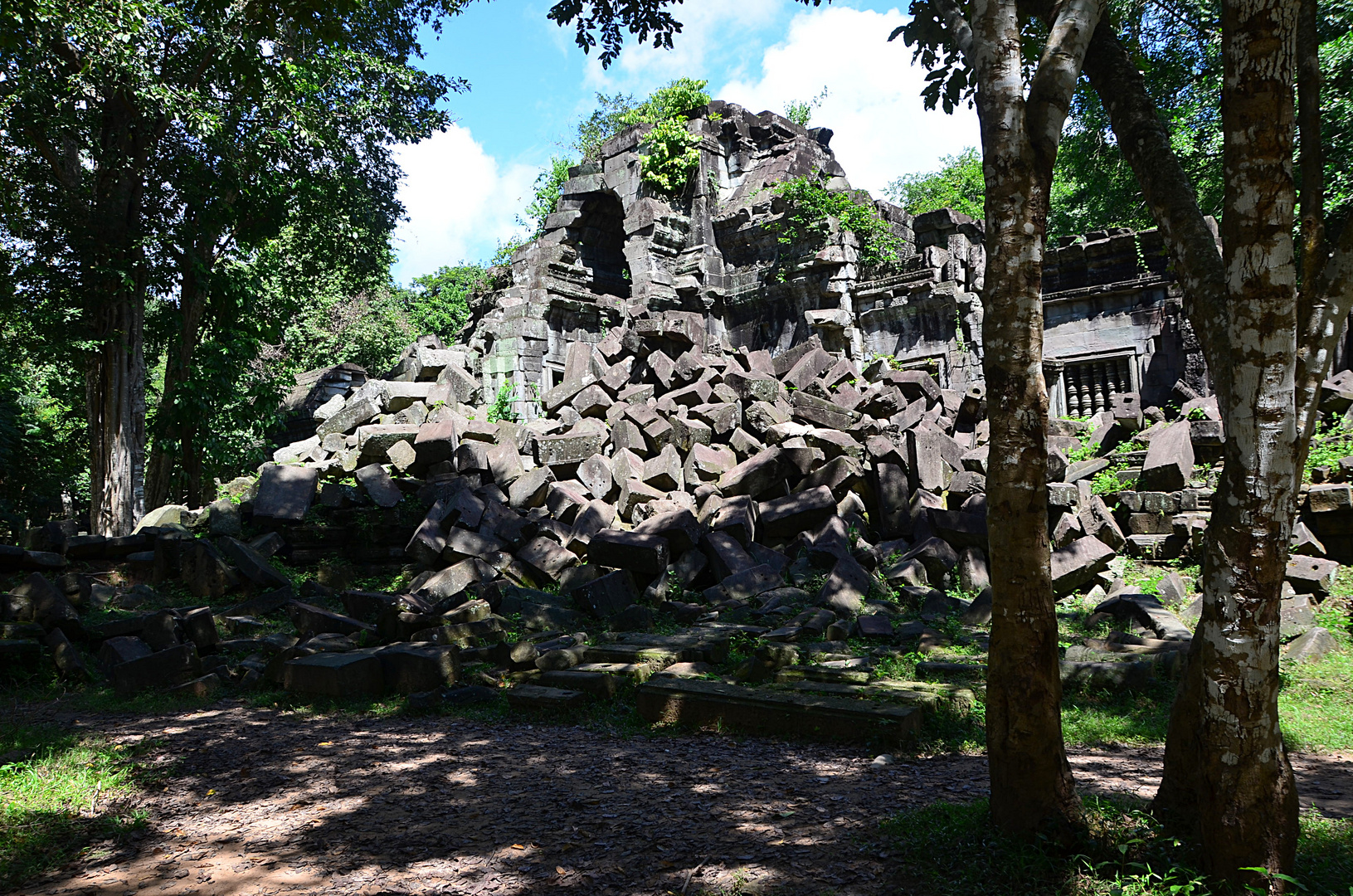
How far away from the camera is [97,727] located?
16.7 feet

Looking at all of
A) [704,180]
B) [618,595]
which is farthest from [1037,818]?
[704,180]

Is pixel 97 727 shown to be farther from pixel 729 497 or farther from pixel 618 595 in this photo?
pixel 729 497

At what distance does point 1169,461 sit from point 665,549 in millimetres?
5530

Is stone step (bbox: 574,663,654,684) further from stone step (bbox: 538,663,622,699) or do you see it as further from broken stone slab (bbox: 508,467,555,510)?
broken stone slab (bbox: 508,467,555,510)

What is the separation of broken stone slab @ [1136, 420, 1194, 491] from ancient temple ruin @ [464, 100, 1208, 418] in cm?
277

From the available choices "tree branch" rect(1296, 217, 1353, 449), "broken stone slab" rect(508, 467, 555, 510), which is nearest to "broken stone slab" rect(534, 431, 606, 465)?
"broken stone slab" rect(508, 467, 555, 510)

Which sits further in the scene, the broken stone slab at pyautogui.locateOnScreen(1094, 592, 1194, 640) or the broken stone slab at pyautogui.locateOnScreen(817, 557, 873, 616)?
the broken stone slab at pyautogui.locateOnScreen(817, 557, 873, 616)

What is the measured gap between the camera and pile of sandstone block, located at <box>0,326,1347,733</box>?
5.90m

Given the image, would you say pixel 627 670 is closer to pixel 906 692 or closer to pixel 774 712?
pixel 774 712

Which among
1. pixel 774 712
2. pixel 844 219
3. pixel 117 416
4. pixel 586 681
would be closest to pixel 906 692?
pixel 774 712

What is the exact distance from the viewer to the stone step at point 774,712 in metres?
4.51

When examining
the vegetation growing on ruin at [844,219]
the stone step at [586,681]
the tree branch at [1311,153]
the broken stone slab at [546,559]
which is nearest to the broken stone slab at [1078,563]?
the stone step at [586,681]

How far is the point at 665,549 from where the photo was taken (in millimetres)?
8281

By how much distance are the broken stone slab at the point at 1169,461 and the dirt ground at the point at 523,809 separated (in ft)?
17.7
